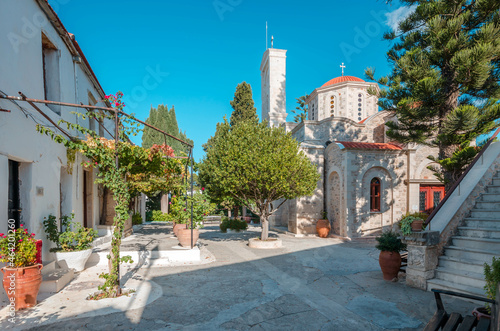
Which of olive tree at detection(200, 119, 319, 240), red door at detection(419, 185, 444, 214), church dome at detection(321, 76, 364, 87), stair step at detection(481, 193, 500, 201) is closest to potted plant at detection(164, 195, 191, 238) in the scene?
olive tree at detection(200, 119, 319, 240)

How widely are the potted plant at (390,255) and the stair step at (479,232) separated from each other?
126 cm

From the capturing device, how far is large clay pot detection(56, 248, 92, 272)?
6.98m

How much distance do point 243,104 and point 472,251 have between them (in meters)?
20.5

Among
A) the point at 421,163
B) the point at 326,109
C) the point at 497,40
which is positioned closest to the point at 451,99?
the point at 497,40

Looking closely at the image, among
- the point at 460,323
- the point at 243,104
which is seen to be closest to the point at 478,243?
the point at 460,323

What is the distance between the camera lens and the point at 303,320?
15.4 feet

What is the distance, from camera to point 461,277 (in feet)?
18.7

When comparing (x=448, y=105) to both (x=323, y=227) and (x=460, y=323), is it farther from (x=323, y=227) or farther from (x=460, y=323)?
(x=460, y=323)

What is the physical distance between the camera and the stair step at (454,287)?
5297 mm

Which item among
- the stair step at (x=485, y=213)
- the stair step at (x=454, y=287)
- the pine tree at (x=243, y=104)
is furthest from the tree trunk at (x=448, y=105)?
the pine tree at (x=243, y=104)

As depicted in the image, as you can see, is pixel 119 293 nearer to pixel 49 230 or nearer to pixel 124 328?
pixel 124 328

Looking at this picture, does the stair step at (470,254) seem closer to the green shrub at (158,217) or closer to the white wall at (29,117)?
the white wall at (29,117)

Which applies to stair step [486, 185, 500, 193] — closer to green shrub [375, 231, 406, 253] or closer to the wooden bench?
green shrub [375, 231, 406, 253]

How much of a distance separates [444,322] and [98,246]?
31.0ft
